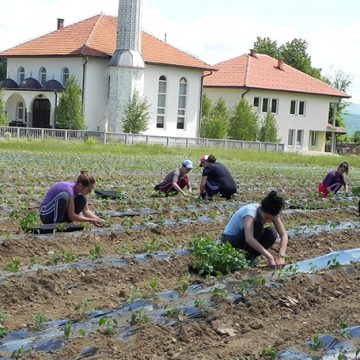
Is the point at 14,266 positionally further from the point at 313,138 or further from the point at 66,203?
the point at 313,138

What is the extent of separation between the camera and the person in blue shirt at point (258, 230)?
8.59 m

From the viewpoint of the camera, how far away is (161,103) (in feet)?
180

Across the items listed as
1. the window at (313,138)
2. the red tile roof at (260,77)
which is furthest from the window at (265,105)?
the window at (313,138)

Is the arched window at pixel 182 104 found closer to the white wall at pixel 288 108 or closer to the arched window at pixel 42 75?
the white wall at pixel 288 108

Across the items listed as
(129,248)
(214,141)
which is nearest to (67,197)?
(129,248)

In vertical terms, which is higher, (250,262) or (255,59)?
(255,59)

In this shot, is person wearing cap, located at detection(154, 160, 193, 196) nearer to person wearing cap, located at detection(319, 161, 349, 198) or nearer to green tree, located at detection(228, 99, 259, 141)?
person wearing cap, located at detection(319, 161, 349, 198)

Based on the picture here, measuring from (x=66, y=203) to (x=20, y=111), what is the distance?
47352mm

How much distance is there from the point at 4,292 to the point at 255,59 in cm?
6010

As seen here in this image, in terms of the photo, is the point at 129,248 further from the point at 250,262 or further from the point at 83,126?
the point at 83,126

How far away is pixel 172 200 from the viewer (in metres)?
15.5

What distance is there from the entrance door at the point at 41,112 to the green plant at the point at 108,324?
1900 inches

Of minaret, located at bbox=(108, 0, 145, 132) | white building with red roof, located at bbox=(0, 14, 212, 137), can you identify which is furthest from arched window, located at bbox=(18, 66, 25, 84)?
minaret, located at bbox=(108, 0, 145, 132)

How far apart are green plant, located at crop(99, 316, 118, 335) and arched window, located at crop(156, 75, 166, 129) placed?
4824 centimetres
